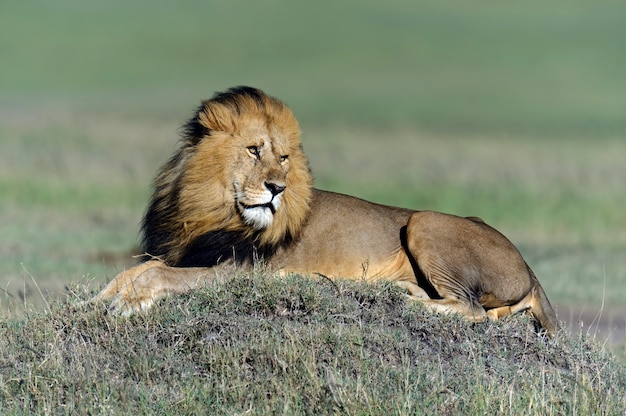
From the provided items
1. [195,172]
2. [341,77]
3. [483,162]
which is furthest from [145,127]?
[195,172]

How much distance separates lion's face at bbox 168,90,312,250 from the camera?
6816 millimetres

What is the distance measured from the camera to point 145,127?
2788 centimetres

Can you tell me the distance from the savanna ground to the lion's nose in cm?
56

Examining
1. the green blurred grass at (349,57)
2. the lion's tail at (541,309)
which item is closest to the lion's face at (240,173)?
the lion's tail at (541,309)

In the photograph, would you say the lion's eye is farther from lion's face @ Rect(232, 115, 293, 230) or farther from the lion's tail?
the lion's tail

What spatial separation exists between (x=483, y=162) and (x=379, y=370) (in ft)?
62.6

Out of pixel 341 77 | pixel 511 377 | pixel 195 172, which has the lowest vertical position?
pixel 341 77

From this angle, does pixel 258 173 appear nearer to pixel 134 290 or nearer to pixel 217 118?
pixel 217 118

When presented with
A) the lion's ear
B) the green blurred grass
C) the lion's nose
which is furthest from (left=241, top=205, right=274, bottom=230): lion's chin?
the green blurred grass

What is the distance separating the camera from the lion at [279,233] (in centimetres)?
683

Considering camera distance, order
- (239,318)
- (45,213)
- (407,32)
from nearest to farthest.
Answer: (239,318)
(45,213)
(407,32)

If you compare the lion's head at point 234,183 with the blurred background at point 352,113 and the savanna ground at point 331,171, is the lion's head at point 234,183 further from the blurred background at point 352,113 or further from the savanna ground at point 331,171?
the blurred background at point 352,113

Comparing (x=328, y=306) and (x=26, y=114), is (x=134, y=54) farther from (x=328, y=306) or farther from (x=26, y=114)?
(x=328, y=306)

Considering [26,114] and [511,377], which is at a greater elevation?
[511,377]
